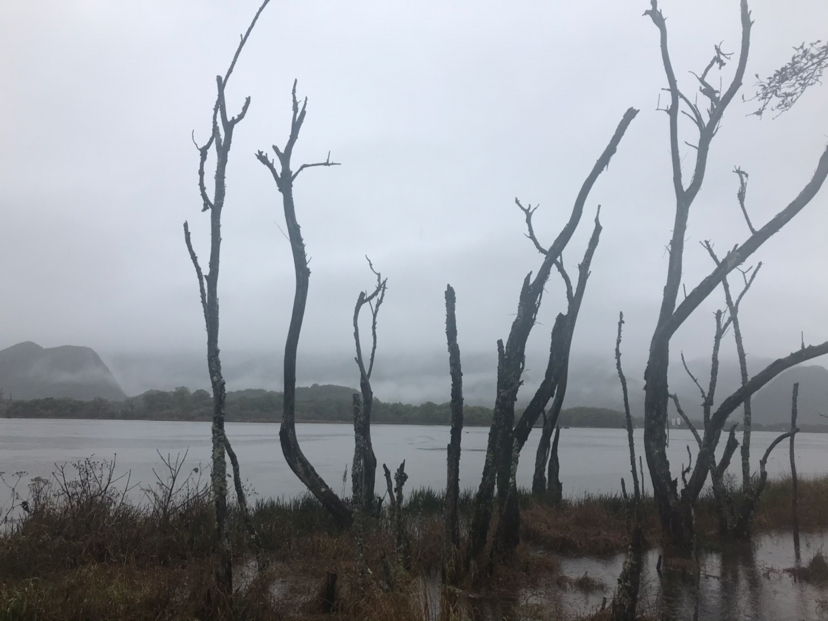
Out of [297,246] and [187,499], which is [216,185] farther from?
[187,499]

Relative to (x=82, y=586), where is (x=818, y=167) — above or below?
above

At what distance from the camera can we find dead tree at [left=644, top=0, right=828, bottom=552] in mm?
7230

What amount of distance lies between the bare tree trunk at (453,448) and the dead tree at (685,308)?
2735 mm

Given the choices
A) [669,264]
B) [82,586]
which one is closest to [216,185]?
[82,586]

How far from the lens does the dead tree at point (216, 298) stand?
16.2 feet

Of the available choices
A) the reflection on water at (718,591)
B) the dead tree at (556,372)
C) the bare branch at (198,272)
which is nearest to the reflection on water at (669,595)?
the reflection on water at (718,591)

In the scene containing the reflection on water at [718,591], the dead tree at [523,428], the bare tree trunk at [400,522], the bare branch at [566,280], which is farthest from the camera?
the bare branch at [566,280]

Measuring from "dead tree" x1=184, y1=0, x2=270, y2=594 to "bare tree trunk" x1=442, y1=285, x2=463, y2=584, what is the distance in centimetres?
192

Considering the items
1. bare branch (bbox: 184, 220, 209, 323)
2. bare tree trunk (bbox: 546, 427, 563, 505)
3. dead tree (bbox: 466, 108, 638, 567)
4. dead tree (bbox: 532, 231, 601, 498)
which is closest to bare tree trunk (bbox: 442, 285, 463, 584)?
dead tree (bbox: 466, 108, 638, 567)

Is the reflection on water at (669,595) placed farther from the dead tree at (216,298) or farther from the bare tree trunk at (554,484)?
the bare tree trunk at (554,484)

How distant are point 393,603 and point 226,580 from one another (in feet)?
4.41

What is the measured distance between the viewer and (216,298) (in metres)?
5.20

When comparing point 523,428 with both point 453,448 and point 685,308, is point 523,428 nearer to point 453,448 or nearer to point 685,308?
point 453,448

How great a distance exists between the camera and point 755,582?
6.68 m
